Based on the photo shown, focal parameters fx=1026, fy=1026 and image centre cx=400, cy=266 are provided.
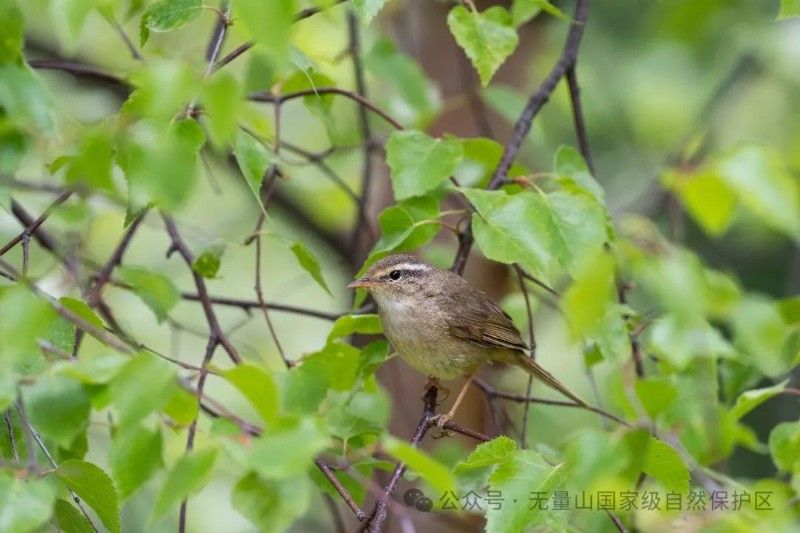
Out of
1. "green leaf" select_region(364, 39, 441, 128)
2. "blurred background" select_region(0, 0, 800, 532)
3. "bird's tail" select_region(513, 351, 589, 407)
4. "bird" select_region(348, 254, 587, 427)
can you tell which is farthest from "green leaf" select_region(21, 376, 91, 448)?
"green leaf" select_region(364, 39, 441, 128)

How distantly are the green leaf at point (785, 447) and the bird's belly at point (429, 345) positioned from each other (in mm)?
1399

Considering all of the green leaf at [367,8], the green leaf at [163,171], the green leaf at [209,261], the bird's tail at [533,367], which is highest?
the green leaf at [367,8]

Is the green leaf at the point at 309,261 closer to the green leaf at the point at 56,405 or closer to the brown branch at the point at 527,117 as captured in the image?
the brown branch at the point at 527,117

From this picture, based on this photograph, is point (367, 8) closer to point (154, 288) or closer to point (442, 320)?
point (154, 288)

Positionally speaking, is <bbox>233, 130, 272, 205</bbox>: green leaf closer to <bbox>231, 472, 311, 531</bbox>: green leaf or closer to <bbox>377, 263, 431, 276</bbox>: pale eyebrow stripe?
<bbox>231, 472, 311, 531</bbox>: green leaf

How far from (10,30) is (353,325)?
1.54m

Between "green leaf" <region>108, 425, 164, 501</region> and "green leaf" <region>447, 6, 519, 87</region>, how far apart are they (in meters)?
1.78

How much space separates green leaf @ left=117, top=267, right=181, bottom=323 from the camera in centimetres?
300

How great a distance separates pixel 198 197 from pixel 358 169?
1465mm

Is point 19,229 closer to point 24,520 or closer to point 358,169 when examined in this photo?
point 24,520

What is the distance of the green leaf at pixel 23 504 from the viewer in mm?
2027

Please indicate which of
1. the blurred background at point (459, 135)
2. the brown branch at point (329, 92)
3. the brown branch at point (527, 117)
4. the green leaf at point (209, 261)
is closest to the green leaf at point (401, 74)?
the blurred background at point (459, 135)

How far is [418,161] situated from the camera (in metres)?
3.54

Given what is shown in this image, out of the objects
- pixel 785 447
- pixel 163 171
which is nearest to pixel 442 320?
pixel 785 447
